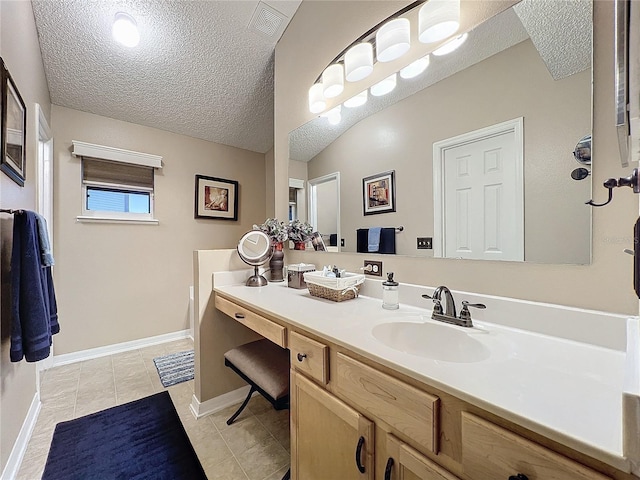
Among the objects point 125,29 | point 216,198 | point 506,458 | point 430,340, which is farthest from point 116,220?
point 506,458

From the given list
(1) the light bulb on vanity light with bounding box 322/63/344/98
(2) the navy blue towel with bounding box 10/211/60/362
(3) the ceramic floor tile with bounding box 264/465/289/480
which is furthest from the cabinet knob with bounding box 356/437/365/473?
(1) the light bulb on vanity light with bounding box 322/63/344/98

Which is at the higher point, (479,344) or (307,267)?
(307,267)

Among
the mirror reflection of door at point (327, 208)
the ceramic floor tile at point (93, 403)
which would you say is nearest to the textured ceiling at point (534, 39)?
the mirror reflection of door at point (327, 208)

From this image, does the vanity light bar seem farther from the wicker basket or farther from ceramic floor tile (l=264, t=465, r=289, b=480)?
ceramic floor tile (l=264, t=465, r=289, b=480)

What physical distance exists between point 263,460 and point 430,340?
1118 mm

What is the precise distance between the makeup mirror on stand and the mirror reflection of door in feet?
1.21

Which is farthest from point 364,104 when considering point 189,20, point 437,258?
point 189,20

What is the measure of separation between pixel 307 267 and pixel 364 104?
105 centimetres

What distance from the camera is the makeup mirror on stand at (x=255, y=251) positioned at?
175cm

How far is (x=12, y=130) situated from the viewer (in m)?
1.32

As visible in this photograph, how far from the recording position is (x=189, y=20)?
Result: 1827 millimetres

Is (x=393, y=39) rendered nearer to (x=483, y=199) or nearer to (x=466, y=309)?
(x=483, y=199)

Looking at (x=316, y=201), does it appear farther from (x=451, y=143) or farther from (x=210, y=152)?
(x=210, y=152)

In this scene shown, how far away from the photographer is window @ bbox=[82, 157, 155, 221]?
2.54 meters
